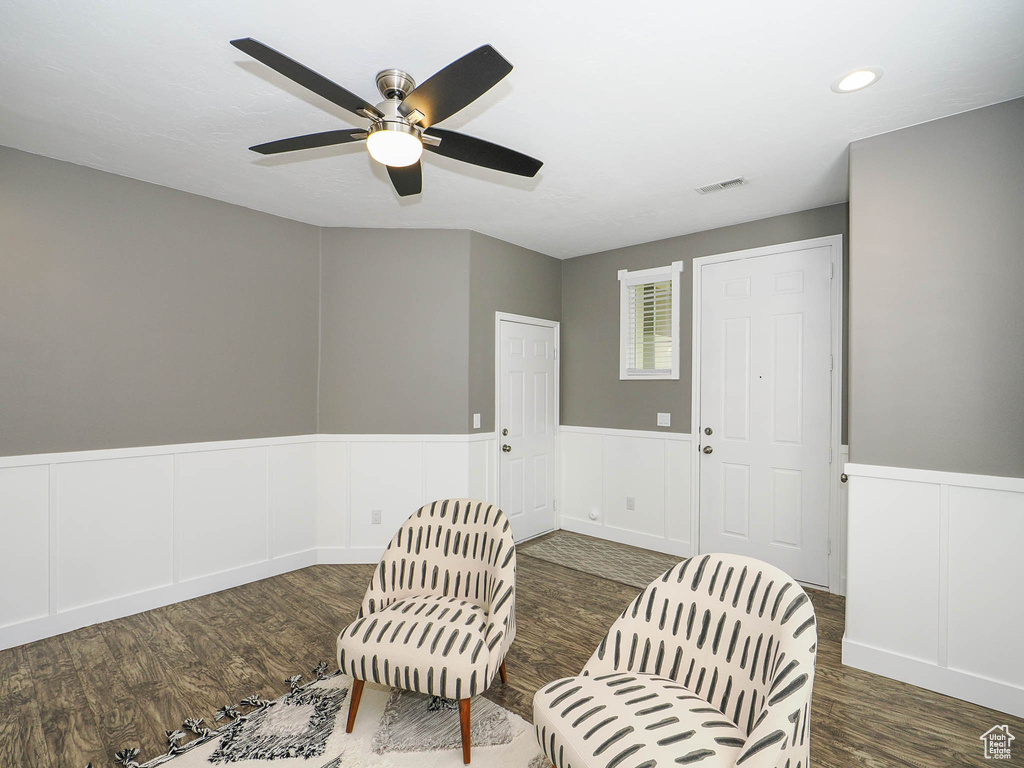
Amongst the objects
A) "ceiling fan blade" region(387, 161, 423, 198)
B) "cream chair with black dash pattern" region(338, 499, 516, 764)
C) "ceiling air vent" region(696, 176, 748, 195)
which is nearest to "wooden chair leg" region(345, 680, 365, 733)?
"cream chair with black dash pattern" region(338, 499, 516, 764)

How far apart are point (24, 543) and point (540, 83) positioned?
11.7ft

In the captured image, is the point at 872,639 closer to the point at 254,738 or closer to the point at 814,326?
the point at 814,326

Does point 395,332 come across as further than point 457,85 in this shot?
Yes

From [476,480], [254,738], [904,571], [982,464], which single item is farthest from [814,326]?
[254,738]

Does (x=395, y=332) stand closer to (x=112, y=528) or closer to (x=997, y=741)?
(x=112, y=528)

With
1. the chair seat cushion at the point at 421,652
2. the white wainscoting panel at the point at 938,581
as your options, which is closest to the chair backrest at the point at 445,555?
the chair seat cushion at the point at 421,652

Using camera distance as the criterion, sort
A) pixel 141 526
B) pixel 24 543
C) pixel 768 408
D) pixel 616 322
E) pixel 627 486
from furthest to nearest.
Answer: pixel 616 322, pixel 627 486, pixel 768 408, pixel 141 526, pixel 24 543

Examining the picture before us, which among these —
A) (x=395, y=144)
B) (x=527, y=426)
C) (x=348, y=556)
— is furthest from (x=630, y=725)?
(x=527, y=426)

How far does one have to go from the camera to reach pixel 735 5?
Result: 1740 mm

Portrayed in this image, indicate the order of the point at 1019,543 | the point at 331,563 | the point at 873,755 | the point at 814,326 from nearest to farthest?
the point at 873,755 < the point at 1019,543 < the point at 814,326 < the point at 331,563

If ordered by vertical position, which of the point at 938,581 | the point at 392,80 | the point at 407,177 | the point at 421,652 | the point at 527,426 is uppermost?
the point at 392,80

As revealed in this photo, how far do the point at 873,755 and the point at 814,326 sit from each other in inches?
103

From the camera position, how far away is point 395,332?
423 centimetres

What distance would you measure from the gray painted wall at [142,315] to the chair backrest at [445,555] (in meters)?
1.95
